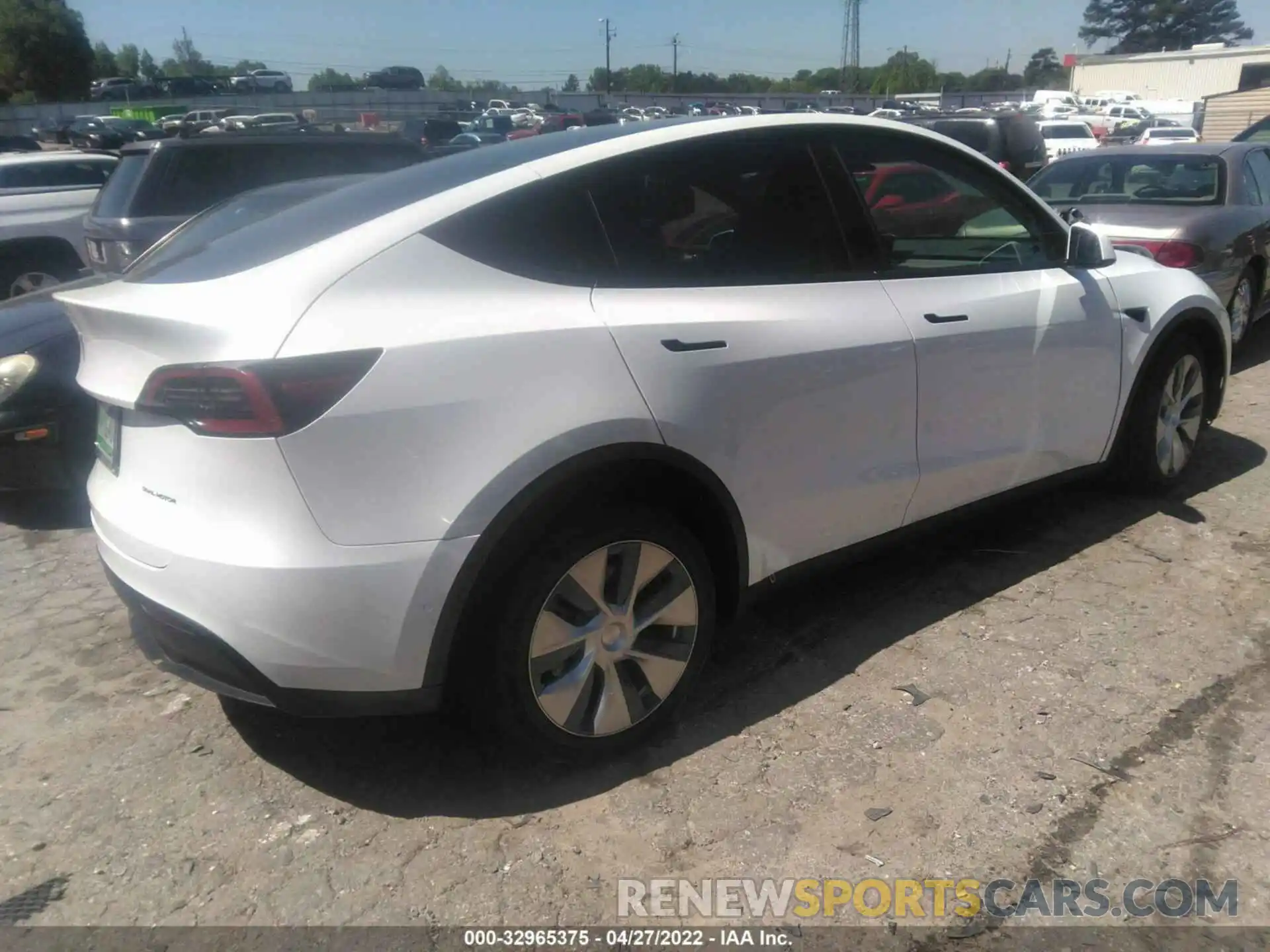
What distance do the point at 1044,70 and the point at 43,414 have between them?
142880mm

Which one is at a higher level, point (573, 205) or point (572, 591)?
point (573, 205)

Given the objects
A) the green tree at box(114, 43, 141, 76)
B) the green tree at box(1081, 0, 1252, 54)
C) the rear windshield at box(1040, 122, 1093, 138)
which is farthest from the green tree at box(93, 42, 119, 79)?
the green tree at box(1081, 0, 1252, 54)

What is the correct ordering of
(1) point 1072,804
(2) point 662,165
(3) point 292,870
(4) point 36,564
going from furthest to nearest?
(4) point 36,564
(2) point 662,165
(1) point 1072,804
(3) point 292,870

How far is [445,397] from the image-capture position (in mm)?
2285

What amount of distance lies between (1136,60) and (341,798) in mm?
83915

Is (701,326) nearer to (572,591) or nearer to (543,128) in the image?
(572,591)

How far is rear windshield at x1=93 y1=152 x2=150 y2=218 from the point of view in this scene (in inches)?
282

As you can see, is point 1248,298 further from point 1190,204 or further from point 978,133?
point 978,133

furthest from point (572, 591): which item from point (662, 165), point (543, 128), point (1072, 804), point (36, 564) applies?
point (543, 128)

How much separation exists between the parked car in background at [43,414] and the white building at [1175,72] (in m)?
62.3

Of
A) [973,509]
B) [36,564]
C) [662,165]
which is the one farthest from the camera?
[36,564]

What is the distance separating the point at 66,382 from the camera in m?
4.32

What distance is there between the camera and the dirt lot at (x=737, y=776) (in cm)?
239

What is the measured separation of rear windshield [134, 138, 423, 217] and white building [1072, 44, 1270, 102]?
58.8 m
